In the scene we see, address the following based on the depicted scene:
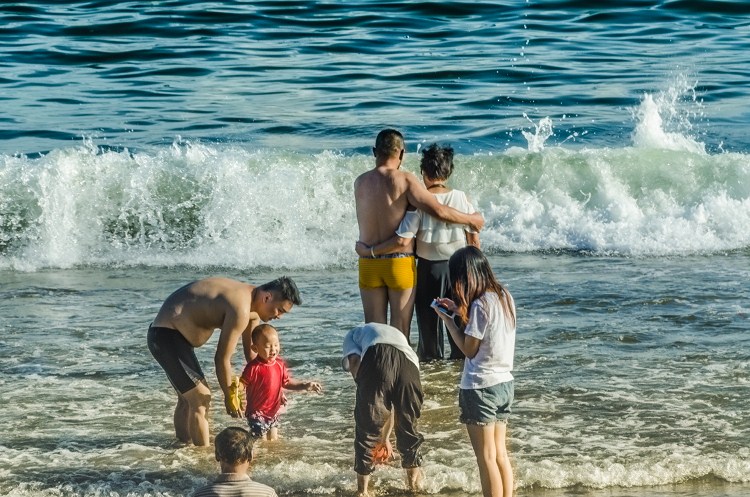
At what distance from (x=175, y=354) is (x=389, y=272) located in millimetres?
1722

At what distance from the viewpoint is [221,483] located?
5.20 meters

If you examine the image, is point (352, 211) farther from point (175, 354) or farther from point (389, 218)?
point (175, 354)

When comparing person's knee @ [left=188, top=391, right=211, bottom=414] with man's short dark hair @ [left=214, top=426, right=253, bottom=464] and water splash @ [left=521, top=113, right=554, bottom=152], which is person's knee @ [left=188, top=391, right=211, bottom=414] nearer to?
man's short dark hair @ [left=214, top=426, right=253, bottom=464]

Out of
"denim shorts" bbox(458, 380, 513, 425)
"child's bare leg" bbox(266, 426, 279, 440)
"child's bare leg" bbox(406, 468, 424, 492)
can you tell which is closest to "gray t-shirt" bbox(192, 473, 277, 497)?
"denim shorts" bbox(458, 380, 513, 425)

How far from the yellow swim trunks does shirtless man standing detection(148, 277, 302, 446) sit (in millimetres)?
1103

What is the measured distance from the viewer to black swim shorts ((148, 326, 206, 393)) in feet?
22.2

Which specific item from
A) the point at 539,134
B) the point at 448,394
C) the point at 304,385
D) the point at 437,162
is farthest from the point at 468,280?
the point at 539,134

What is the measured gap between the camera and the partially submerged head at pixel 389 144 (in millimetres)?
7695

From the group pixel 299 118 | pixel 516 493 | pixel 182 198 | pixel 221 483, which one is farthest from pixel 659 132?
pixel 221 483

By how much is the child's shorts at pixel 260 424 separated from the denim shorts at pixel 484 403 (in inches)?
64.5

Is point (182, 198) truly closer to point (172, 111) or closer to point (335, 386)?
point (172, 111)

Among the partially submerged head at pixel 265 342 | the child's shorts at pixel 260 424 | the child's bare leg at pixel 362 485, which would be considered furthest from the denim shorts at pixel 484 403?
the child's shorts at pixel 260 424

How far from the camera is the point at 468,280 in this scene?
18.7 feet

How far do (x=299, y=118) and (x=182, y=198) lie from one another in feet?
11.1
